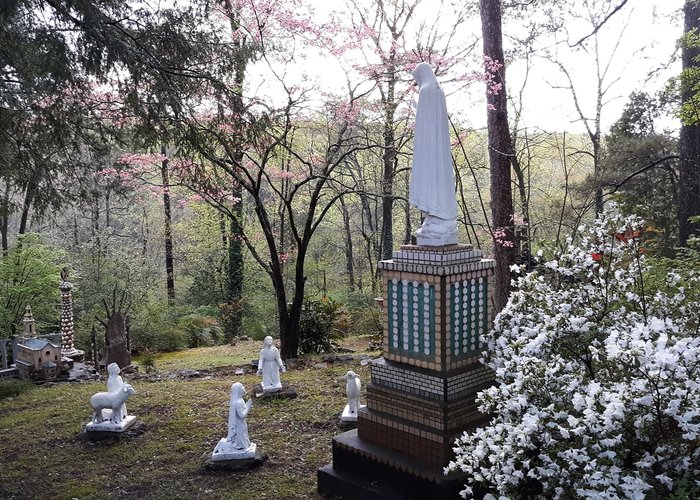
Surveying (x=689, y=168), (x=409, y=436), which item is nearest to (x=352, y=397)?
(x=409, y=436)

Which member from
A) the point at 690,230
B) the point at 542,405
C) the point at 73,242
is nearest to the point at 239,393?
the point at 542,405

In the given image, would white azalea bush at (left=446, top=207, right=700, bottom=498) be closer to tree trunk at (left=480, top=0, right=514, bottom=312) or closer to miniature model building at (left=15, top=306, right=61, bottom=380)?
tree trunk at (left=480, top=0, right=514, bottom=312)

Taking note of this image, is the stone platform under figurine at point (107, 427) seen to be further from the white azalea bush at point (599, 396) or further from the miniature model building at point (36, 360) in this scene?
the white azalea bush at point (599, 396)

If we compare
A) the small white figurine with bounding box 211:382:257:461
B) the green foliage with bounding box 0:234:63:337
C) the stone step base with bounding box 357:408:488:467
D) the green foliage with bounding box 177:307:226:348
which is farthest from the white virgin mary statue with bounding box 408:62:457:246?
the green foliage with bounding box 177:307:226:348

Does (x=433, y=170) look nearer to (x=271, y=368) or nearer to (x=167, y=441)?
(x=271, y=368)

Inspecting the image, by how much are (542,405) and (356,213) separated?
19.5 m

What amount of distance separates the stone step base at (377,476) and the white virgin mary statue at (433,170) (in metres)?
1.80

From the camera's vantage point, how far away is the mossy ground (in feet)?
15.5

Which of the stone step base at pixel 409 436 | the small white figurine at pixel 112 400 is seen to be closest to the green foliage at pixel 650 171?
the stone step base at pixel 409 436

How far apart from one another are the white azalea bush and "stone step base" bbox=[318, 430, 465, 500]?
1.10ft

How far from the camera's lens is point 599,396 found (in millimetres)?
2580

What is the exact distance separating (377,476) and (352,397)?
1461 millimetres

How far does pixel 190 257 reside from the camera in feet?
57.4

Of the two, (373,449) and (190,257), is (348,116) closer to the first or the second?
(373,449)
